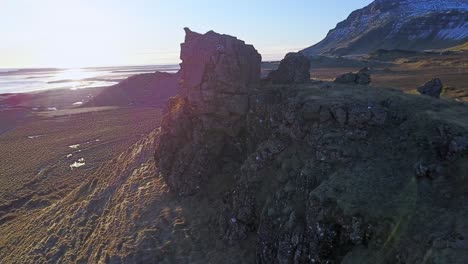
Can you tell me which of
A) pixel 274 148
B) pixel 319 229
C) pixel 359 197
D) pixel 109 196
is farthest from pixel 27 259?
pixel 359 197

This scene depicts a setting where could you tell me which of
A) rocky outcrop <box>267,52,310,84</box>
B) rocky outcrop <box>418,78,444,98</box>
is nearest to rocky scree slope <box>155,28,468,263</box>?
rocky outcrop <box>267,52,310,84</box>

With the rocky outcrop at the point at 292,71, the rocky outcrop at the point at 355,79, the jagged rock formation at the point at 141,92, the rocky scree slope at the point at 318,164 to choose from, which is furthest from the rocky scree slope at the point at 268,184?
the jagged rock formation at the point at 141,92

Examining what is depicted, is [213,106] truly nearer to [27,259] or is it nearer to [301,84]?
[301,84]

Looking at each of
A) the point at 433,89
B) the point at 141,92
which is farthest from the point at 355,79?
the point at 141,92

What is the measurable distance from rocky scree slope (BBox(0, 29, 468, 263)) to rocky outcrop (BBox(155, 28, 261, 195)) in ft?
0.31

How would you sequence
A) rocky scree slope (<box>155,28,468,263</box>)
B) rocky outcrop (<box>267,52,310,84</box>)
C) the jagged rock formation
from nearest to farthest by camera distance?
rocky scree slope (<box>155,28,468,263</box>) → rocky outcrop (<box>267,52,310,84</box>) → the jagged rock formation

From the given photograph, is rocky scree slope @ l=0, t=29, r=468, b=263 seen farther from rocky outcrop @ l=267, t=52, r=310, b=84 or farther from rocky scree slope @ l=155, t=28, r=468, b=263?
rocky outcrop @ l=267, t=52, r=310, b=84

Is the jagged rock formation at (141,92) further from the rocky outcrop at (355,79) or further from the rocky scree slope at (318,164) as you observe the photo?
the rocky outcrop at (355,79)

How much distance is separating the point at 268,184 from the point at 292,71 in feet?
37.3

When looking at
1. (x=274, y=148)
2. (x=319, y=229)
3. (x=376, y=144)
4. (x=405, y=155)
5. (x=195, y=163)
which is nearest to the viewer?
(x=319, y=229)

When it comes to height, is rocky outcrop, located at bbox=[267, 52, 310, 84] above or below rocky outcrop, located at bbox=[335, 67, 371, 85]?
above

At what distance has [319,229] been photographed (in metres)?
17.3

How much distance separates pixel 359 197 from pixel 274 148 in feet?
27.6

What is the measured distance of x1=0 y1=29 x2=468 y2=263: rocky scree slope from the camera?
53.9ft
